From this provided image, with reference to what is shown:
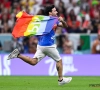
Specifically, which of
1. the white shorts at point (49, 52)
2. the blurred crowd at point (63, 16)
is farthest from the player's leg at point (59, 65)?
the blurred crowd at point (63, 16)

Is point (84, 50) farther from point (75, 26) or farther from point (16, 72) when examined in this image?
point (16, 72)

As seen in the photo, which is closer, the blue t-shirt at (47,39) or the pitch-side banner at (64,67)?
the blue t-shirt at (47,39)

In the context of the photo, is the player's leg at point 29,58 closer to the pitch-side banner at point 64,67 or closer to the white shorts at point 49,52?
the white shorts at point 49,52

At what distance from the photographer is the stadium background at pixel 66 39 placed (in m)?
22.4

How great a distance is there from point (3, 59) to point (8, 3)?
5.98 metres

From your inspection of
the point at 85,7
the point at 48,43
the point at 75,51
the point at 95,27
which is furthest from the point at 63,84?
the point at 85,7

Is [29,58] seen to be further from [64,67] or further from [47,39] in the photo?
[64,67]

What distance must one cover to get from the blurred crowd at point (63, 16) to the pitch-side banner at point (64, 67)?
1701 millimetres

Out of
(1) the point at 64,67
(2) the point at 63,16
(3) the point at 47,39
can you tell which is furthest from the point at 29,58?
(2) the point at 63,16

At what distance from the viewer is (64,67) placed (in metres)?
22.4

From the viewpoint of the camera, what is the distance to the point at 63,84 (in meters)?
15.8

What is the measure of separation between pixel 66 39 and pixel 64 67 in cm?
213

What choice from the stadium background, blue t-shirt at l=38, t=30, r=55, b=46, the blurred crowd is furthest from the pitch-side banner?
blue t-shirt at l=38, t=30, r=55, b=46

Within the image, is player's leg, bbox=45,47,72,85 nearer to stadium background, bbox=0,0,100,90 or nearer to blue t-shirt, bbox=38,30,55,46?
blue t-shirt, bbox=38,30,55,46
